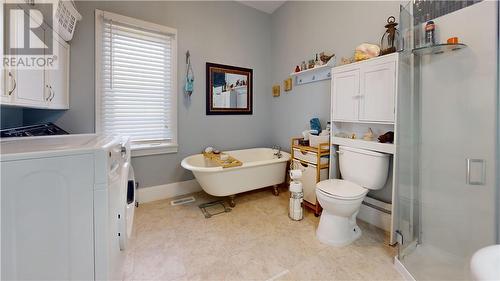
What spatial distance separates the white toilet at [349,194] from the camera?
68.4 inches

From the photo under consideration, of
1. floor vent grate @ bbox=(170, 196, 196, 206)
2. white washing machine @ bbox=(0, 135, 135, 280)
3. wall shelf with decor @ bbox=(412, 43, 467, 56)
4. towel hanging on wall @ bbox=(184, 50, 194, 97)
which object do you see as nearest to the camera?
white washing machine @ bbox=(0, 135, 135, 280)

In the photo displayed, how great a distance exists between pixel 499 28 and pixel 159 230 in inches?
119

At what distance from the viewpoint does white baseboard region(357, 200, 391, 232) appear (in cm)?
202

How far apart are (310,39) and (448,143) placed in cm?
202

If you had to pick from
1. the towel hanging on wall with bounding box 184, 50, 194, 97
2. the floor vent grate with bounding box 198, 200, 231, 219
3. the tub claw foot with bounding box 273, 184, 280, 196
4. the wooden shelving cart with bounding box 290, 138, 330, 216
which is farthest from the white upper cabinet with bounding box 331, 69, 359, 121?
the towel hanging on wall with bounding box 184, 50, 194, 97

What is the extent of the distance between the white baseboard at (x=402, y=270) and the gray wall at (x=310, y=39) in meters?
1.62

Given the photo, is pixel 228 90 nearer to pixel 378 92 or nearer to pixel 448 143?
pixel 378 92

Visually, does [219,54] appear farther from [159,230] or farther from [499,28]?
[499,28]

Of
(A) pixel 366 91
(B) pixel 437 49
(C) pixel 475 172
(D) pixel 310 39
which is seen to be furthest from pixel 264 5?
(C) pixel 475 172

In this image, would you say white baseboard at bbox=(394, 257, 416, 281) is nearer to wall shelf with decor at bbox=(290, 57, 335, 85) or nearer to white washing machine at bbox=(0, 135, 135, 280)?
white washing machine at bbox=(0, 135, 135, 280)

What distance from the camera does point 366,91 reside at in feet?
6.34

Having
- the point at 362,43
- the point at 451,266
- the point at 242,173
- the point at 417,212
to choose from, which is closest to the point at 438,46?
the point at 362,43

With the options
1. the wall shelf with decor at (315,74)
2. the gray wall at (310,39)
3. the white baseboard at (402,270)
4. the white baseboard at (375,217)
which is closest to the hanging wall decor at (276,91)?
the gray wall at (310,39)

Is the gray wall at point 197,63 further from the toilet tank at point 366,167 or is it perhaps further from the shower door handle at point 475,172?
the shower door handle at point 475,172
